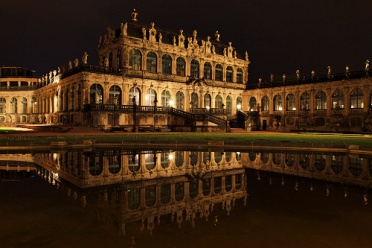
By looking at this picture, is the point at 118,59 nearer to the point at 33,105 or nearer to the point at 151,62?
the point at 151,62

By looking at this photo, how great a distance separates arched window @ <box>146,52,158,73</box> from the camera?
64.4 meters

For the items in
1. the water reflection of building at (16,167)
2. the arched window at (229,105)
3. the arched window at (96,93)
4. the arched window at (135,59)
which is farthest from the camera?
the arched window at (229,105)

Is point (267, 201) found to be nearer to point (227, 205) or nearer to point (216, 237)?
point (227, 205)

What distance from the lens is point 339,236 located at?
8.78 meters

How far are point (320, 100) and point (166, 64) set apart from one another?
32.4m

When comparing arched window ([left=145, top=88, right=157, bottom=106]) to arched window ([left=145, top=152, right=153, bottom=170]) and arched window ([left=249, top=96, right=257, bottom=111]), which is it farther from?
arched window ([left=145, top=152, right=153, bottom=170])

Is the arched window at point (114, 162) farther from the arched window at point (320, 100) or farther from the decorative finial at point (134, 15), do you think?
the arched window at point (320, 100)

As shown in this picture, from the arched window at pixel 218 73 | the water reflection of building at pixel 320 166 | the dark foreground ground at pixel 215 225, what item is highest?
the arched window at pixel 218 73

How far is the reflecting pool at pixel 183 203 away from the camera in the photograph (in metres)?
8.61

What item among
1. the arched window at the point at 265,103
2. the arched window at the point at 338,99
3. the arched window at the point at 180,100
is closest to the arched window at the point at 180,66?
the arched window at the point at 180,100

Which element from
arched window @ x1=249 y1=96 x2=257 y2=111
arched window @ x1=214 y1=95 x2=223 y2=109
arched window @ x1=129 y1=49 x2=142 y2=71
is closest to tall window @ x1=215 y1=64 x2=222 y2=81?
arched window @ x1=214 y1=95 x2=223 y2=109

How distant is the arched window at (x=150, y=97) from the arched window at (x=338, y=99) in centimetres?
3530

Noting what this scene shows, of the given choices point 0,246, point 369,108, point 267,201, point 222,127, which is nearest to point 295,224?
point 267,201

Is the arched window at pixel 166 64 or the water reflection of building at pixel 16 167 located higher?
the arched window at pixel 166 64
